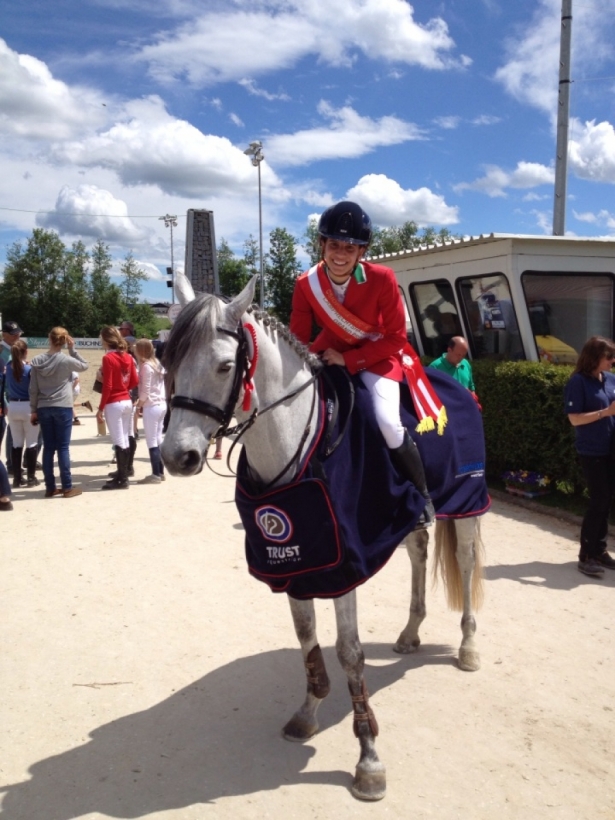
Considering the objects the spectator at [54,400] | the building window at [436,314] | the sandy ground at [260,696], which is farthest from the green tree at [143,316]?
the sandy ground at [260,696]

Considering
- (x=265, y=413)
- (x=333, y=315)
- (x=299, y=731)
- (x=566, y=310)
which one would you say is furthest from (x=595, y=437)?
(x=566, y=310)

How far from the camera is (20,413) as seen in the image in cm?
929

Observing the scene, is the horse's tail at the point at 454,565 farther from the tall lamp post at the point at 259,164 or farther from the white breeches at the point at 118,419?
the tall lamp post at the point at 259,164

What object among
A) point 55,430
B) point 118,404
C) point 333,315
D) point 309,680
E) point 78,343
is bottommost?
point 309,680

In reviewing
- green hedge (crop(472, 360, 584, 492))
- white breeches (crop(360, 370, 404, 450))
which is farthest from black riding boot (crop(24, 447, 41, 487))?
white breeches (crop(360, 370, 404, 450))

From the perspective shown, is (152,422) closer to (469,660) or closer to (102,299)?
(469,660)

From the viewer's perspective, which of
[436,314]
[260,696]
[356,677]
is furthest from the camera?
[436,314]

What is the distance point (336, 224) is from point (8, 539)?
539 cm

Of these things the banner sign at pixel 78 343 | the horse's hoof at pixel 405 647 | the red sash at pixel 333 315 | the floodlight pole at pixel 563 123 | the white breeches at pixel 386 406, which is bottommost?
the horse's hoof at pixel 405 647

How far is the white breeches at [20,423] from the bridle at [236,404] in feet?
23.5

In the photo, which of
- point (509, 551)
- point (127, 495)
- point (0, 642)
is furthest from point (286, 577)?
point (127, 495)

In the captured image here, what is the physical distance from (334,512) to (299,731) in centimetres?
132

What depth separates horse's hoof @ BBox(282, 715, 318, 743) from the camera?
3.47 meters

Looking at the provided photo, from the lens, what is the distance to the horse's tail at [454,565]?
4.56 meters
